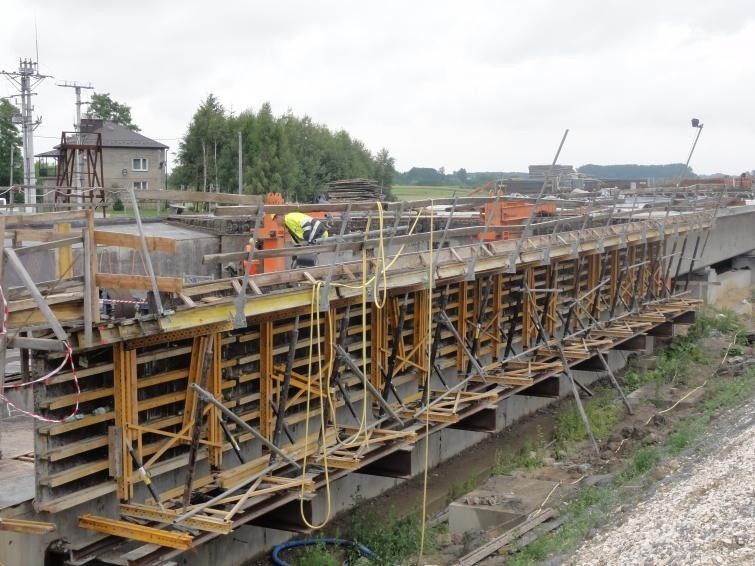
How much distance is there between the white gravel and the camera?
8836 millimetres

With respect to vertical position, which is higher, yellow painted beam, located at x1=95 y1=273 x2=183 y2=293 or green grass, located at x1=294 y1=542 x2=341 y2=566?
yellow painted beam, located at x1=95 y1=273 x2=183 y2=293

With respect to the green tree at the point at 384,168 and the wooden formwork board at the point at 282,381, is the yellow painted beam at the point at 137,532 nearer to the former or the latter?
the wooden formwork board at the point at 282,381

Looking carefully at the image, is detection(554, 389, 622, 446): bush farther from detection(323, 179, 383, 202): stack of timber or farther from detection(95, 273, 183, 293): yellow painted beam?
detection(95, 273, 183, 293): yellow painted beam

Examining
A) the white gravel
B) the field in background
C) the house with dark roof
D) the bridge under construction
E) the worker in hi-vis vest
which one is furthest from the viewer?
the house with dark roof

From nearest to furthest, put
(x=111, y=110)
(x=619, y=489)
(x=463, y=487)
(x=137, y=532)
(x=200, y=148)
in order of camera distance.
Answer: (x=137, y=532) → (x=619, y=489) → (x=463, y=487) → (x=200, y=148) → (x=111, y=110)

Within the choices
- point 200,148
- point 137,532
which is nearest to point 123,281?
point 137,532

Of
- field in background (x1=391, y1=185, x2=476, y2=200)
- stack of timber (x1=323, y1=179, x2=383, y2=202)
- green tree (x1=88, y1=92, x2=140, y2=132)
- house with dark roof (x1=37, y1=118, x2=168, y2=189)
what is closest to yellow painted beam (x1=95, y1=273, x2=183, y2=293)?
field in background (x1=391, y1=185, x2=476, y2=200)

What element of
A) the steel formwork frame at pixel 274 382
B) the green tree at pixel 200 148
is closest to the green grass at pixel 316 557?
the steel formwork frame at pixel 274 382

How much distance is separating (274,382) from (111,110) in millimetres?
68025

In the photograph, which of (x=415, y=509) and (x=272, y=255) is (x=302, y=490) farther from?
(x=415, y=509)

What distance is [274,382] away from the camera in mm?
11734

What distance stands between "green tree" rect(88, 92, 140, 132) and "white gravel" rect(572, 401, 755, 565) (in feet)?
222

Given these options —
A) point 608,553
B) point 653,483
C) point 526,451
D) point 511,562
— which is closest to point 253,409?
point 511,562

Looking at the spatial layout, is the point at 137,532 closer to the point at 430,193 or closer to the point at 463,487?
the point at 463,487
